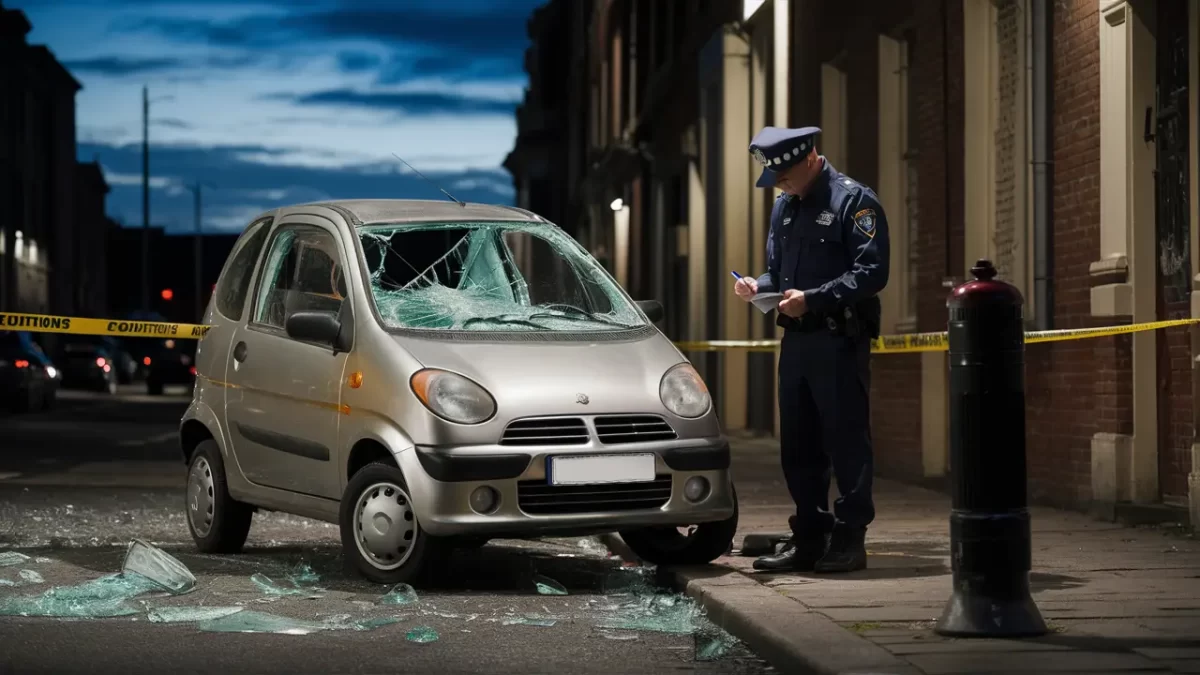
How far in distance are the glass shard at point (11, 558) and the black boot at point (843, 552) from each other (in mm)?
3721

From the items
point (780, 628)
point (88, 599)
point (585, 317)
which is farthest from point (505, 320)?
point (780, 628)

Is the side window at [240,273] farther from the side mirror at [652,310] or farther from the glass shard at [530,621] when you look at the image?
the glass shard at [530,621]

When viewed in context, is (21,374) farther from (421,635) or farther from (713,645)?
(713,645)

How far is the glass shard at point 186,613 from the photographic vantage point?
752cm

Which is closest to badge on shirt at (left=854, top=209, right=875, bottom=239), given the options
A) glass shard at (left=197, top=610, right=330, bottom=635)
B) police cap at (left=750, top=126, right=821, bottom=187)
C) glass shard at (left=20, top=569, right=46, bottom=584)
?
police cap at (left=750, top=126, right=821, bottom=187)

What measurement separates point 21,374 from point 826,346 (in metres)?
23.0

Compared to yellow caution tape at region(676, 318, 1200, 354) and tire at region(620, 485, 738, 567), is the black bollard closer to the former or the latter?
yellow caution tape at region(676, 318, 1200, 354)

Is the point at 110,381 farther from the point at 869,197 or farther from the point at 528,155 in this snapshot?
the point at 869,197

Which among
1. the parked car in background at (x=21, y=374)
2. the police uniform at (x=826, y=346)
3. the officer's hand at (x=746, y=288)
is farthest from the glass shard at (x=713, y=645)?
the parked car in background at (x=21, y=374)

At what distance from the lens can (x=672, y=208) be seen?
99.6ft

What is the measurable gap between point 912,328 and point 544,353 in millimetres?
7293

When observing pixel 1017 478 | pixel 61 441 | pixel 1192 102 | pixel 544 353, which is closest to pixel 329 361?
pixel 544 353

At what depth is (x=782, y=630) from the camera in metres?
6.64

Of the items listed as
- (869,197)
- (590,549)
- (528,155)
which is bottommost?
(590,549)
